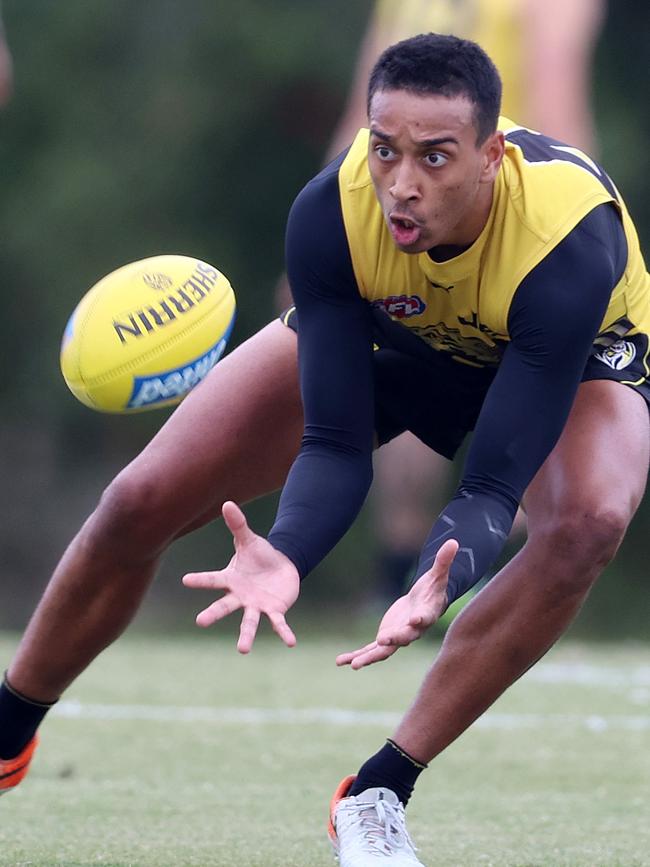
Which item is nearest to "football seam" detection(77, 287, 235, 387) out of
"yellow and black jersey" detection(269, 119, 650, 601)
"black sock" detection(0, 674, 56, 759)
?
"yellow and black jersey" detection(269, 119, 650, 601)

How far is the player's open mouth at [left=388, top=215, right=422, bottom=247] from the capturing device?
3.35 m

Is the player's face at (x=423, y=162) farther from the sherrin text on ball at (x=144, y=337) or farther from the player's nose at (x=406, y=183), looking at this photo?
the sherrin text on ball at (x=144, y=337)

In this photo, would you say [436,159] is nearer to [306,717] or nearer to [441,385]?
[441,385]

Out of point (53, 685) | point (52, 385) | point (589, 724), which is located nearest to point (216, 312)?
point (53, 685)

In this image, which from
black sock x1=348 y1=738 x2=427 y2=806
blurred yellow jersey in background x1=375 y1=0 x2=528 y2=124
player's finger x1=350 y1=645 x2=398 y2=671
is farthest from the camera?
blurred yellow jersey in background x1=375 y1=0 x2=528 y2=124

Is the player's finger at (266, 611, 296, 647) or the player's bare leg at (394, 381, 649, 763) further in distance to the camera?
the player's bare leg at (394, 381, 649, 763)

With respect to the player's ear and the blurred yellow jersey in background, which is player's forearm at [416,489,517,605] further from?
the blurred yellow jersey in background

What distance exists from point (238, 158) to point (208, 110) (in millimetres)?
404

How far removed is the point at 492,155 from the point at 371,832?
1.39 meters

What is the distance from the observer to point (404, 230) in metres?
3.36

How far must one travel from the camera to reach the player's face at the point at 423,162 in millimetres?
3270

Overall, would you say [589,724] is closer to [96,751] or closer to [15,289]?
[96,751]

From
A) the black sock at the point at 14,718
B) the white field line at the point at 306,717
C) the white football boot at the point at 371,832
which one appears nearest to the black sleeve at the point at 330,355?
the white football boot at the point at 371,832

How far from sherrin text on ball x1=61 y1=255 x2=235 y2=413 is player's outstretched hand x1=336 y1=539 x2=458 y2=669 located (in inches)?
45.2
